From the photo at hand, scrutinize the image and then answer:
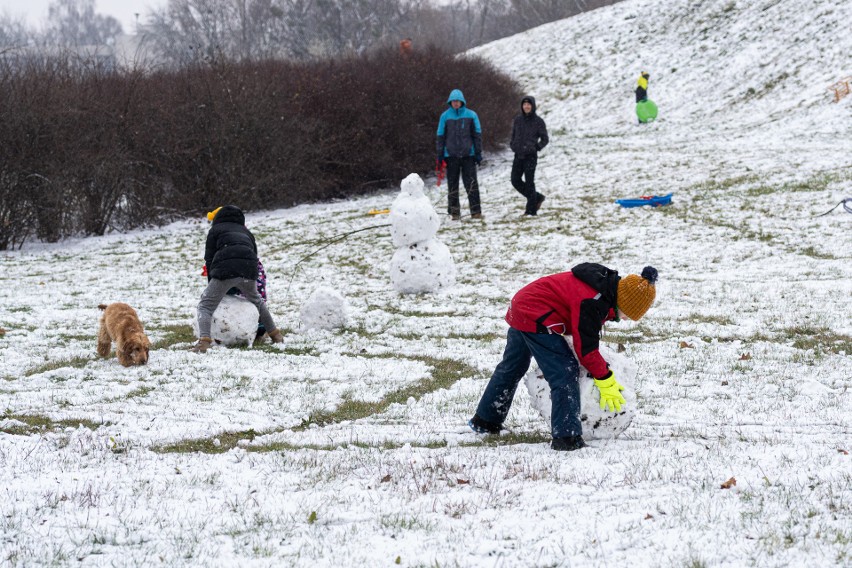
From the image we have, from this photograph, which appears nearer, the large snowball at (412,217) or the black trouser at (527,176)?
the large snowball at (412,217)

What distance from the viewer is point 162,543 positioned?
3.89 metres

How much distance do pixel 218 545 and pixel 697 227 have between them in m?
13.0

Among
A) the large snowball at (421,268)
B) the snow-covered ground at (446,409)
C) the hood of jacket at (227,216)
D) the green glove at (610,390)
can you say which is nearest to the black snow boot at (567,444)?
the snow-covered ground at (446,409)

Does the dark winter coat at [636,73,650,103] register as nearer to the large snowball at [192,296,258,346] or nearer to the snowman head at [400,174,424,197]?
the snowman head at [400,174,424,197]

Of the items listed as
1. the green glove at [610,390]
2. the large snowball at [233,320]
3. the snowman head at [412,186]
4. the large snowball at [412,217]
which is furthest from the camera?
the snowman head at [412,186]

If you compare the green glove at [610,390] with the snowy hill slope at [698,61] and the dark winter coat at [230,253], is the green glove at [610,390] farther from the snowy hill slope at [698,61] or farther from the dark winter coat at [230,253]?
the snowy hill slope at [698,61]

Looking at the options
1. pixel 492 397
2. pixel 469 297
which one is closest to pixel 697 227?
pixel 469 297

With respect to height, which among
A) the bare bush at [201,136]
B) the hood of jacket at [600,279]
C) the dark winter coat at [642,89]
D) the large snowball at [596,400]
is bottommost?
the large snowball at [596,400]

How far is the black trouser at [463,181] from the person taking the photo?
1627cm

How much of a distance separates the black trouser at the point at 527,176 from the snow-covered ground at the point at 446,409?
0.53 m

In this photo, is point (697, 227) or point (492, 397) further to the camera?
point (697, 227)

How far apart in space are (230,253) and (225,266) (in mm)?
150

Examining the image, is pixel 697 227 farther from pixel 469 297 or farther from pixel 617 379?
pixel 617 379

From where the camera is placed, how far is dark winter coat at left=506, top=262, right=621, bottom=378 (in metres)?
5.16
